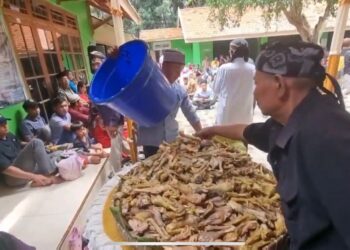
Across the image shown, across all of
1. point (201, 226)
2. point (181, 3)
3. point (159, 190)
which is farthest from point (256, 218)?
point (181, 3)

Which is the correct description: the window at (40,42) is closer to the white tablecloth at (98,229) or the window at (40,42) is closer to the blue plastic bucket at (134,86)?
the blue plastic bucket at (134,86)

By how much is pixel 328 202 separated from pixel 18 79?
408 centimetres

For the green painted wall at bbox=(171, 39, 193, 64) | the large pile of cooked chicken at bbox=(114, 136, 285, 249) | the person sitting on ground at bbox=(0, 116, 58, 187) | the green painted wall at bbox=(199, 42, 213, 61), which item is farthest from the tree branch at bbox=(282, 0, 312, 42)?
the green painted wall at bbox=(171, 39, 193, 64)

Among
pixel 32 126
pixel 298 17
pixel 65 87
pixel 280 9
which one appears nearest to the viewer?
pixel 32 126

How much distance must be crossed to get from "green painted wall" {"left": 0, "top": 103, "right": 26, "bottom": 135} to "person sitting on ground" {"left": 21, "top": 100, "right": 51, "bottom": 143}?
3.2 inches

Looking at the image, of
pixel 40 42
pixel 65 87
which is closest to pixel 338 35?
pixel 65 87

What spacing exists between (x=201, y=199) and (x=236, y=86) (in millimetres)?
2104

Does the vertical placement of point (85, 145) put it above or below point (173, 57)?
below

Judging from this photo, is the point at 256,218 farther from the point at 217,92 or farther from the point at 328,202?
the point at 217,92

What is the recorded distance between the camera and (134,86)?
1584 millimetres

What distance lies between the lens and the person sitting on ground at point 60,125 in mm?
4234

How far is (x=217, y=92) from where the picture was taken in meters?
3.51

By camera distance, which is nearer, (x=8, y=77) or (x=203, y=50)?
(x=8, y=77)

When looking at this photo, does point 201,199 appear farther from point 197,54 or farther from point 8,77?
point 197,54
